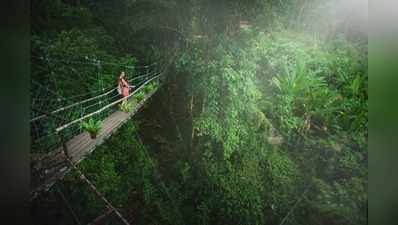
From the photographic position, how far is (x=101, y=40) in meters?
2.13

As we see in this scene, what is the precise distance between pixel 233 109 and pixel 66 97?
1145 millimetres

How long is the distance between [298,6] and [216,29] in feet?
1.95

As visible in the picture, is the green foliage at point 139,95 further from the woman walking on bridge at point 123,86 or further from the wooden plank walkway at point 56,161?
the wooden plank walkway at point 56,161

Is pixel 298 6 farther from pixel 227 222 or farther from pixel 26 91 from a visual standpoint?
pixel 26 91

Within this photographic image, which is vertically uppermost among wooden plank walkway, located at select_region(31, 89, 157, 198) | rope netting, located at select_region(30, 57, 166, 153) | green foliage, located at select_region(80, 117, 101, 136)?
rope netting, located at select_region(30, 57, 166, 153)

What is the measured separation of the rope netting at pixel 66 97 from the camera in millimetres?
2080

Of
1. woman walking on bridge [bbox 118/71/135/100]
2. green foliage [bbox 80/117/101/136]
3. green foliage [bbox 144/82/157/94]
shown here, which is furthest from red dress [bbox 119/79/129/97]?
green foliage [bbox 80/117/101/136]

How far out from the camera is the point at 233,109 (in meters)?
2.17

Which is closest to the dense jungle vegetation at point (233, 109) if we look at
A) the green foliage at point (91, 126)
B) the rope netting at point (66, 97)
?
the rope netting at point (66, 97)

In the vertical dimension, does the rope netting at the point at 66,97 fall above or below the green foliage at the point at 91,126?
above

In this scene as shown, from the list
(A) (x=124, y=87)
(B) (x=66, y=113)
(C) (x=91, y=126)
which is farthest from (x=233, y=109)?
(B) (x=66, y=113)

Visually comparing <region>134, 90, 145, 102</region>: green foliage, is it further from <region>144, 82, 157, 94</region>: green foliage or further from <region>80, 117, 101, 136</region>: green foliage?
<region>80, 117, 101, 136</region>: green foliage

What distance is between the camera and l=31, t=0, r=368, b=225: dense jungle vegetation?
83.4 inches

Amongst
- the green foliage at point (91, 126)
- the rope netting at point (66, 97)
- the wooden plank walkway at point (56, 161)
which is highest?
the rope netting at point (66, 97)
